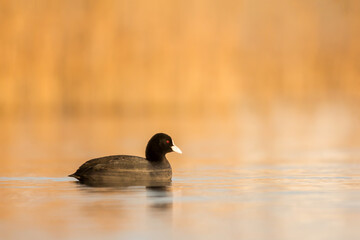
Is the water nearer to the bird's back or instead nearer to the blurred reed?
the bird's back

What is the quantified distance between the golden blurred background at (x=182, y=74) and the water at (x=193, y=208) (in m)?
6.65

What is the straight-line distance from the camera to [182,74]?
37531 mm

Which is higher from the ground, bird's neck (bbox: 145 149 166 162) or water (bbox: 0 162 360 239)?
bird's neck (bbox: 145 149 166 162)

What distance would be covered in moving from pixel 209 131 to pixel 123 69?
1136cm

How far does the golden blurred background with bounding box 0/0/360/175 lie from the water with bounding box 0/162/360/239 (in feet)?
21.8

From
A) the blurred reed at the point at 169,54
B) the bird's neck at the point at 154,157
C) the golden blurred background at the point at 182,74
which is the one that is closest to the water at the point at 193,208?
the bird's neck at the point at 154,157

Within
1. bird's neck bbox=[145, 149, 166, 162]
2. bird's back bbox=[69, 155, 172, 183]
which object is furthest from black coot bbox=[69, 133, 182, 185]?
bird's neck bbox=[145, 149, 166, 162]

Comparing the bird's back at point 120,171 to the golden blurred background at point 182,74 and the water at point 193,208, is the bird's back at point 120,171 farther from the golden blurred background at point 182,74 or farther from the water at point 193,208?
the golden blurred background at point 182,74

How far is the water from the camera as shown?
9000 mm

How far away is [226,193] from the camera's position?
40.2 ft

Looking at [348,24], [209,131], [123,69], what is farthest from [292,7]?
[209,131]

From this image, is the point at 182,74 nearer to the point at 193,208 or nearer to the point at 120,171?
the point at 120,171

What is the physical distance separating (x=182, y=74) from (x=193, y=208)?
26.9m

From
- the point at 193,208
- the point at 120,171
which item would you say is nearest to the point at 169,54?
the point at 120,171
